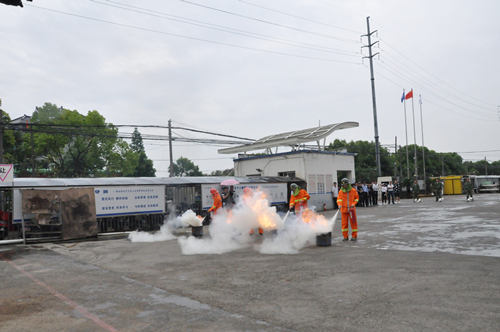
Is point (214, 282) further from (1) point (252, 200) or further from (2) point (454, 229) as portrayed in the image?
(2) point (454, 229)

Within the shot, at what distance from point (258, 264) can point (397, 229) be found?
24.5 ft

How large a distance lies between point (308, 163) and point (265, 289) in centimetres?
1939

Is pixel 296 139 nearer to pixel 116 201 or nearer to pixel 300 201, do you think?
pixel 300 201

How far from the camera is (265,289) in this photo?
612cm

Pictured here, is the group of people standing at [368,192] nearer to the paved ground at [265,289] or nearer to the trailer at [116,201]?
the trailer at [116,201]

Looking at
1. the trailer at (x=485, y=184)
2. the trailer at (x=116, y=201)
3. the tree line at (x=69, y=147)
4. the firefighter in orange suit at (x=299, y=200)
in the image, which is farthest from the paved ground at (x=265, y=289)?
the trailer at (x=485, y=184)

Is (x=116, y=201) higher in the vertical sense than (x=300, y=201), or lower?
higher

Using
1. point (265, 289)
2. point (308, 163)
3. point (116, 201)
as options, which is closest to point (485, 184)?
point (308, 163)

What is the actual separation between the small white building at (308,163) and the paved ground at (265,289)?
14499 millimetres

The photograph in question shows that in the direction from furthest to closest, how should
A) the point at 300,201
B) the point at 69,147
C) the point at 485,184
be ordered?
the point at 485,184, the point at 69,147, the point at 300,201

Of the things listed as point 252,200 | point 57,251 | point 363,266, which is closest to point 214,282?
point 363,266

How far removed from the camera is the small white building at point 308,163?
81.7 ft

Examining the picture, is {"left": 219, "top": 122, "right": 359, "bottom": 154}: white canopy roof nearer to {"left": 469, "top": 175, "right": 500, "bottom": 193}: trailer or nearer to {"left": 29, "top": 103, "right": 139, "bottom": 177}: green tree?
{"left": 29, "top": 103, "right": 139, "bottom": 177}: green tree

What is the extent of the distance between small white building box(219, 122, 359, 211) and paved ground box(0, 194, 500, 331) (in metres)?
14.5
